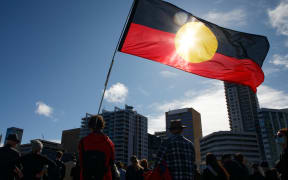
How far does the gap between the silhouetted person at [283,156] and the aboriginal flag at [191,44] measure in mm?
2658

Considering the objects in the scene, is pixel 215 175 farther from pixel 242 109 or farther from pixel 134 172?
pixel 242 109

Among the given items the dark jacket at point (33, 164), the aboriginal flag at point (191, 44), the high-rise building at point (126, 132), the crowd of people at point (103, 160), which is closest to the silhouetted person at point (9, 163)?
the crowd of people at point (103, 160)

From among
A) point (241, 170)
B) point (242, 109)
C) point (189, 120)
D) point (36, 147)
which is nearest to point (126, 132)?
point (189, 120)

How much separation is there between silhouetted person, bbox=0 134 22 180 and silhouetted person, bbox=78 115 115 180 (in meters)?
1.91

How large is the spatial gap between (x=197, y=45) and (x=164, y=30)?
1.16 meters

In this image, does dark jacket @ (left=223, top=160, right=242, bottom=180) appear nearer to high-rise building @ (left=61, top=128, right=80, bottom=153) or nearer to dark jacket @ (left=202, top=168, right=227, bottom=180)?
dark jacket @ (left=202, top=168, right=227, bottom=180)

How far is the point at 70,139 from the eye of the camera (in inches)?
7594

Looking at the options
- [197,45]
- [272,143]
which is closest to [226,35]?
[197,45]

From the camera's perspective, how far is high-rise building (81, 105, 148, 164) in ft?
443

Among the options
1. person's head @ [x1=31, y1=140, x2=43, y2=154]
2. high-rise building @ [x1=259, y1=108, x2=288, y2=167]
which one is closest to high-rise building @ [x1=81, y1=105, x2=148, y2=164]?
high-rise building @ [x1=259, y1=108, x2=288, y2=167]

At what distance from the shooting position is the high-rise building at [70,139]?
188 metres

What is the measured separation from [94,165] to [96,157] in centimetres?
13

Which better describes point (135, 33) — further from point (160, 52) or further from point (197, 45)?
point (197, 45)

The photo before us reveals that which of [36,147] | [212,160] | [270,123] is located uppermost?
[270,123]
